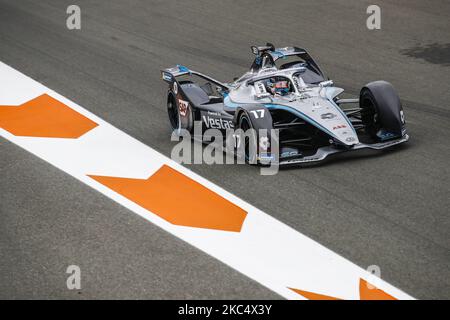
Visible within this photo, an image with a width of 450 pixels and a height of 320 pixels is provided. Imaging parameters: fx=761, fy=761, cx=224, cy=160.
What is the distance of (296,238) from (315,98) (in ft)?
9.74

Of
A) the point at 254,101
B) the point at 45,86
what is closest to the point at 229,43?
the point at 45,86

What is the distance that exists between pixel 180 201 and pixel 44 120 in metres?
4.25

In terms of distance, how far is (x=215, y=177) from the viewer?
9555 millimetres

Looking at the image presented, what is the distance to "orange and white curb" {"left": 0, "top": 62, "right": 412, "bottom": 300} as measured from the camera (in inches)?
271

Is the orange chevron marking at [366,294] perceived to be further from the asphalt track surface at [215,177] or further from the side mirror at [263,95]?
the side mirror at [263,95]

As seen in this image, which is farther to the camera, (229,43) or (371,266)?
(229,43)

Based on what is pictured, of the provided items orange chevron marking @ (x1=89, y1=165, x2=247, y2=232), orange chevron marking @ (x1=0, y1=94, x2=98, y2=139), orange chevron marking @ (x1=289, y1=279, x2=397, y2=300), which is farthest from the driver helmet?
orange chevron marking @ (x1=289, y1=279, x2=397, y2=300)

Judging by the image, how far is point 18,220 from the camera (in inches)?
321

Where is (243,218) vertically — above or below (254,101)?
below

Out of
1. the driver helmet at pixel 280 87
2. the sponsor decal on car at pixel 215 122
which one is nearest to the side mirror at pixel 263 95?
the driver helmet at pixel 280 87

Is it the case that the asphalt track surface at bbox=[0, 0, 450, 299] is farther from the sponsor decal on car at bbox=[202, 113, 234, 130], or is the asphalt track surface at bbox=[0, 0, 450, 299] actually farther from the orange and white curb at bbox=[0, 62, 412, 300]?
the sponsor decal on car at bbox=[202, 113, 234, 130]

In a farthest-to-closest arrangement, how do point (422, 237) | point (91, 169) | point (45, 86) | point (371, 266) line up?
point (45, 86) → point (91, 169) → point (422, 237) → point (371, 266)

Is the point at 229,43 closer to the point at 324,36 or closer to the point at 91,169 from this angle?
the point at 324,36
